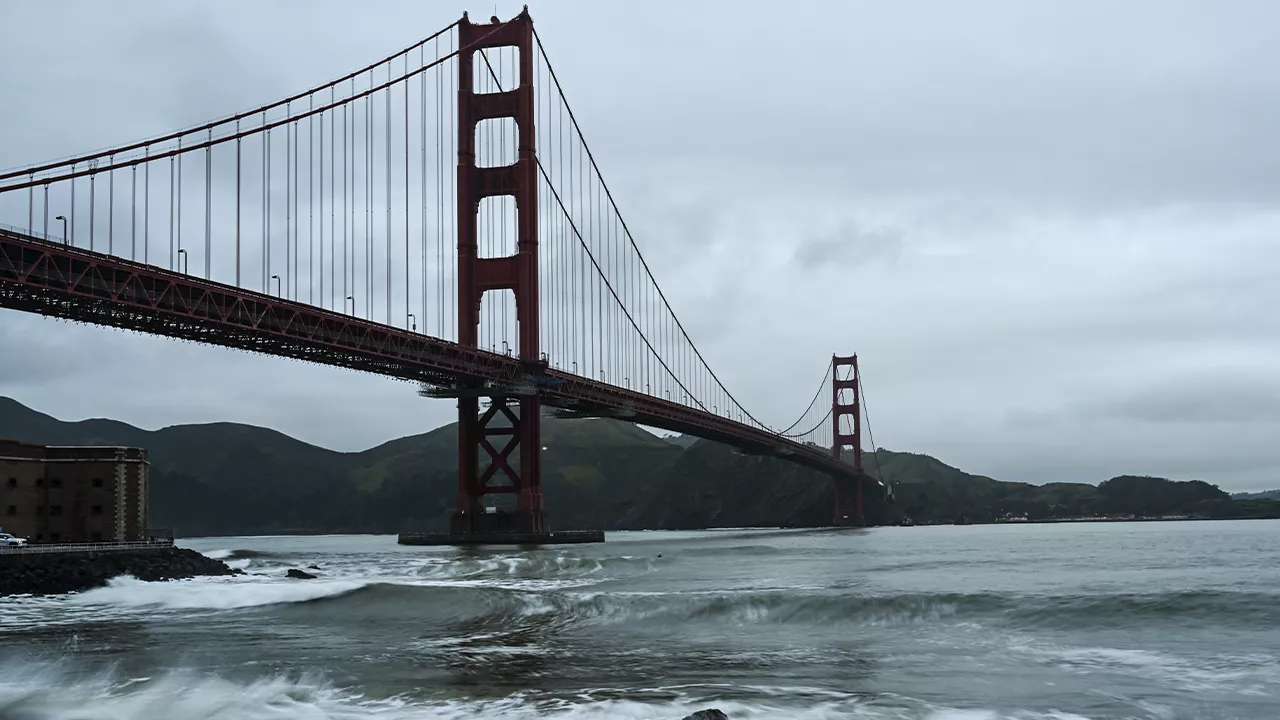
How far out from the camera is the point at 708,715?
1545cm

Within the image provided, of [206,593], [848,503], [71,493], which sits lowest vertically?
[206,593]

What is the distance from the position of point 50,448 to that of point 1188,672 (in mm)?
46115

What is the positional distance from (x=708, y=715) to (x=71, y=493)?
43.3 meters

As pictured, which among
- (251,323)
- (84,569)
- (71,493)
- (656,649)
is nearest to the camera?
(656,649)

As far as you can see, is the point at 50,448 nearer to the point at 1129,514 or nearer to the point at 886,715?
the point at 886,715

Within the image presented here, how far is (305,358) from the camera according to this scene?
189 feet

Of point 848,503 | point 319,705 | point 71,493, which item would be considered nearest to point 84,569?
point 71,493

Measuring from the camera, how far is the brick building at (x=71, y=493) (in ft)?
164

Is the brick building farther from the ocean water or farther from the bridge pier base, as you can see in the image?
the bridge pier base

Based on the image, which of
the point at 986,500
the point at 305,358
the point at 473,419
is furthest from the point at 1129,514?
the point at 305,358

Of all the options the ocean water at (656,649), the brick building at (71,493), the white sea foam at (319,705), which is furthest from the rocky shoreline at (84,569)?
the white sea foam at (319,705)

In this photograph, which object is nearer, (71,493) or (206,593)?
(206,593)

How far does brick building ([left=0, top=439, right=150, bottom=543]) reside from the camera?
4984cm

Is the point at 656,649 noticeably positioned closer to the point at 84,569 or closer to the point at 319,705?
the point at 319,705
